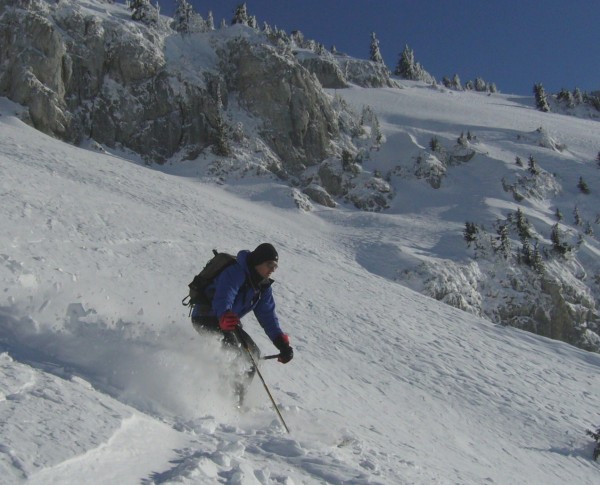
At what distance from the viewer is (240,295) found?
6621 mm

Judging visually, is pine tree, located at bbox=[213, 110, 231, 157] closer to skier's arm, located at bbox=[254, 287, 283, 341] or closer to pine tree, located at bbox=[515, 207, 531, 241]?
pine tree, located at bbox=[515, 207, 531, 241]

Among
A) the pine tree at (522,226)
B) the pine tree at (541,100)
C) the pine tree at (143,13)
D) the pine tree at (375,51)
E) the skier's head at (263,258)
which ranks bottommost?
the skier's head at (263,258)

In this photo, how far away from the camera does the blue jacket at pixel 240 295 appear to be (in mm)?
6188

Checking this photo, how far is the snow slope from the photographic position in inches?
160

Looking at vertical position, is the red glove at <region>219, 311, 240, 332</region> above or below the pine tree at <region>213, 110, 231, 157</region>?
below

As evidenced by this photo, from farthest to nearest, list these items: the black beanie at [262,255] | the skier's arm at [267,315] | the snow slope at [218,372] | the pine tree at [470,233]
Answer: the pine tree at [470,233]
the skier's arm at [267,315]
the black beanie at [262,255]
the snow slope at [218,372]

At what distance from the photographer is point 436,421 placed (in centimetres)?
952

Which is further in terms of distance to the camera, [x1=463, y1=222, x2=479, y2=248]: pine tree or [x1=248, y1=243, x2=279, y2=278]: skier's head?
[x1=463, y1=222, x2=479, y2=248]: pine tree

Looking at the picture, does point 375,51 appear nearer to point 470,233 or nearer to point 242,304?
point 470,233

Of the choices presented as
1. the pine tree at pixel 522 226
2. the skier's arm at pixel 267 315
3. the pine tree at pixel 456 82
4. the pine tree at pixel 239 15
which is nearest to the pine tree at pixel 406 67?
the pine tree at pixel 456 82

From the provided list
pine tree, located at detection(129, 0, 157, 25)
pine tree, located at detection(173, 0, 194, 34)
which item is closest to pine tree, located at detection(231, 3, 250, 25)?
pine tree, located at detection(173, 0, 194, 34)

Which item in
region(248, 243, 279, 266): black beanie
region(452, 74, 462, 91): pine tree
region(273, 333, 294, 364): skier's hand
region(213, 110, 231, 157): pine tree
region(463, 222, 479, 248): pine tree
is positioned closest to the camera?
region(248, 243, 279, 266): black beanie

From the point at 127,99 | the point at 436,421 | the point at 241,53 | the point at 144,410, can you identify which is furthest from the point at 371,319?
the point at 241,53

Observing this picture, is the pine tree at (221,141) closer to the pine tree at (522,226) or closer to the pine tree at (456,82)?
the pine tree at (522,226)
